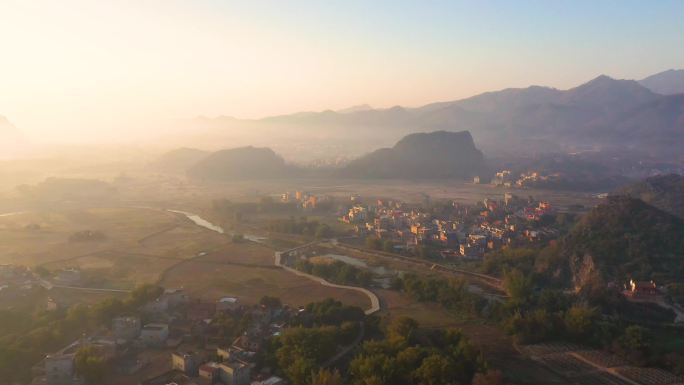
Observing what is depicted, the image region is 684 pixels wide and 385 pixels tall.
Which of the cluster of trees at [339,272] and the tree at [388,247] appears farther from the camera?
Answer: the tree at [388,247]

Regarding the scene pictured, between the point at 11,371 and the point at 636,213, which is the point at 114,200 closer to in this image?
Result: the point at 11,371

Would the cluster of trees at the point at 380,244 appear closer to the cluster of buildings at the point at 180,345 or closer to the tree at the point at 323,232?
the tree at the point at 323,232

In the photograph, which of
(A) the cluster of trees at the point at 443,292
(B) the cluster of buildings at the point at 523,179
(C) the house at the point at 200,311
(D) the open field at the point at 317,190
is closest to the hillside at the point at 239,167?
(D) the open field at the point at 317,190

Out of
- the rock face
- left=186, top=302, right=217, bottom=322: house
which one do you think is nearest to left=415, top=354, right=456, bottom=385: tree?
left=186, top=302, right=217, bottom=322: house

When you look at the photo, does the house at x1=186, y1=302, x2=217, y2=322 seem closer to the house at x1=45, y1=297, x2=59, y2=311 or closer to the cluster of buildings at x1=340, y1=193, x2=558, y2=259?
the house at x1=45, y1=297, x2=59, y2=311

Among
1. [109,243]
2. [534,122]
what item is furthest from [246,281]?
[534,122]

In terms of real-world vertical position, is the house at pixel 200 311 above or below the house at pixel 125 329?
below

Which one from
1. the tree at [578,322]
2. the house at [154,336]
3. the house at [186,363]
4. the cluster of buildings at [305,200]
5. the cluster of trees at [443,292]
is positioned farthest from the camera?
the cluster of buildings at [305,200]
